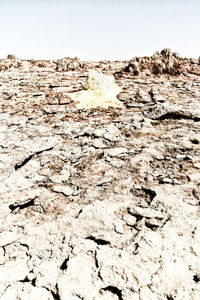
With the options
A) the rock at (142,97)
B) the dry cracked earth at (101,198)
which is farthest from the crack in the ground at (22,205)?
the rock at (142,97)

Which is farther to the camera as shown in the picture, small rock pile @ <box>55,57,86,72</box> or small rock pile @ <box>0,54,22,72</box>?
small rock pile @ <box>0,54,22,72</box>

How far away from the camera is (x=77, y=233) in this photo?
2.29 metres

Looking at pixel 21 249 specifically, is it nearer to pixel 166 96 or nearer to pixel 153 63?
pixel 166 96

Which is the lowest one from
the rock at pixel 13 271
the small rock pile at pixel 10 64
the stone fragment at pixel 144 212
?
the rock at pixel 13 271

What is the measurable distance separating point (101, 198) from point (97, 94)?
11.6 feet

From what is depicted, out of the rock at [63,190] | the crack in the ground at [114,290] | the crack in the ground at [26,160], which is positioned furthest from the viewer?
the crack in the ground at [26,160]

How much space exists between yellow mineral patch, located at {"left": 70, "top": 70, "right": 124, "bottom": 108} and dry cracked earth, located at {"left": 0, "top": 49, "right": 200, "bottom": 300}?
25 cm

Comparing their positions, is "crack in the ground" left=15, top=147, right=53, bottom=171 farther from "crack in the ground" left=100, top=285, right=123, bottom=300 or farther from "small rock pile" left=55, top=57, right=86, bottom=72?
"small rock pile" left=55, top=57, right=86, bottom=72

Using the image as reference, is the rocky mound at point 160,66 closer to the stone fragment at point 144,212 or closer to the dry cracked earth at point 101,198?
the dry cracked earth at point 101,198

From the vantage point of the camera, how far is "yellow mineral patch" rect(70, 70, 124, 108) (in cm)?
530

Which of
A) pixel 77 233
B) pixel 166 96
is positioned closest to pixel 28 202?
pixel 77 233

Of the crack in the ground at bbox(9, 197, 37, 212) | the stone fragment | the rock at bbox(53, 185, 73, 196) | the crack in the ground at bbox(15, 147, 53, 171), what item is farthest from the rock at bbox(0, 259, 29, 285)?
the crack in the ground at bbox(15, 147, 53, 171)

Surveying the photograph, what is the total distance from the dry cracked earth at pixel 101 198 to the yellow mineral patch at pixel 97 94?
0.25 m

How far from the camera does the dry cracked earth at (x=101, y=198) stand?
1850 mm
